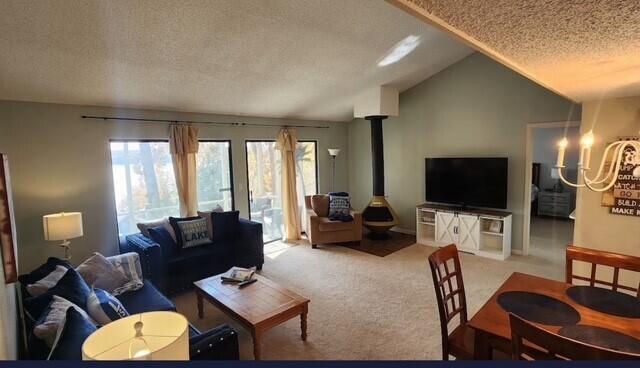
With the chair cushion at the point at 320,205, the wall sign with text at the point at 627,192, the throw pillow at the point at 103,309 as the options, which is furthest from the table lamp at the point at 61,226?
the wall sign with text at the point at 627,192

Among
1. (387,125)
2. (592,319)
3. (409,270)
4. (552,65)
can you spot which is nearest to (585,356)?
(592,319)

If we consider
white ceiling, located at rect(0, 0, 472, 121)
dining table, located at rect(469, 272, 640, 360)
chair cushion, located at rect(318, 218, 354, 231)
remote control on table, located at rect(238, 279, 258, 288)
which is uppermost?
white ceiling, located at rect(0, 0, 472, 121)

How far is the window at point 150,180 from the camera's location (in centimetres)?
427

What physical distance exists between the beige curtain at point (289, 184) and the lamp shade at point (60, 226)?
332cm

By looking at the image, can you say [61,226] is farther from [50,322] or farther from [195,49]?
[195,49]

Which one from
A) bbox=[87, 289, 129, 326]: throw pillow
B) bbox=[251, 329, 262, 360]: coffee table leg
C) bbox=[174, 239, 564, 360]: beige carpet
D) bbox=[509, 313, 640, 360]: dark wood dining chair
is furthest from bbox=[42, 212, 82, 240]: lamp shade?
bbox=[509, 313, 640, 360]: dark wood dining chair

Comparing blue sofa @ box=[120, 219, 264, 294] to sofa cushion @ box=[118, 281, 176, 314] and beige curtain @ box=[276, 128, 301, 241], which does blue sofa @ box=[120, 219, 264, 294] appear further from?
beige curtain @ box=[276, 128, 301, 241]

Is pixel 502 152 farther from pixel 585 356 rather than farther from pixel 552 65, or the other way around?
pixel 585 356

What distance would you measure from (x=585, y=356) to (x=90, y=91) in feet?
14.9

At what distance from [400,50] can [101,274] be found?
4193mm

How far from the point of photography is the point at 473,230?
16.5 ft

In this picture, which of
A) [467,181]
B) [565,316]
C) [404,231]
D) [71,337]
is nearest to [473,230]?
[467,181]

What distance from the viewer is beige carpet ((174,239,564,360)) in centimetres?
280

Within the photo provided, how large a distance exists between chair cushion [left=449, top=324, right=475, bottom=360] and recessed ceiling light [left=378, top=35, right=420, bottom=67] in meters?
3.35
